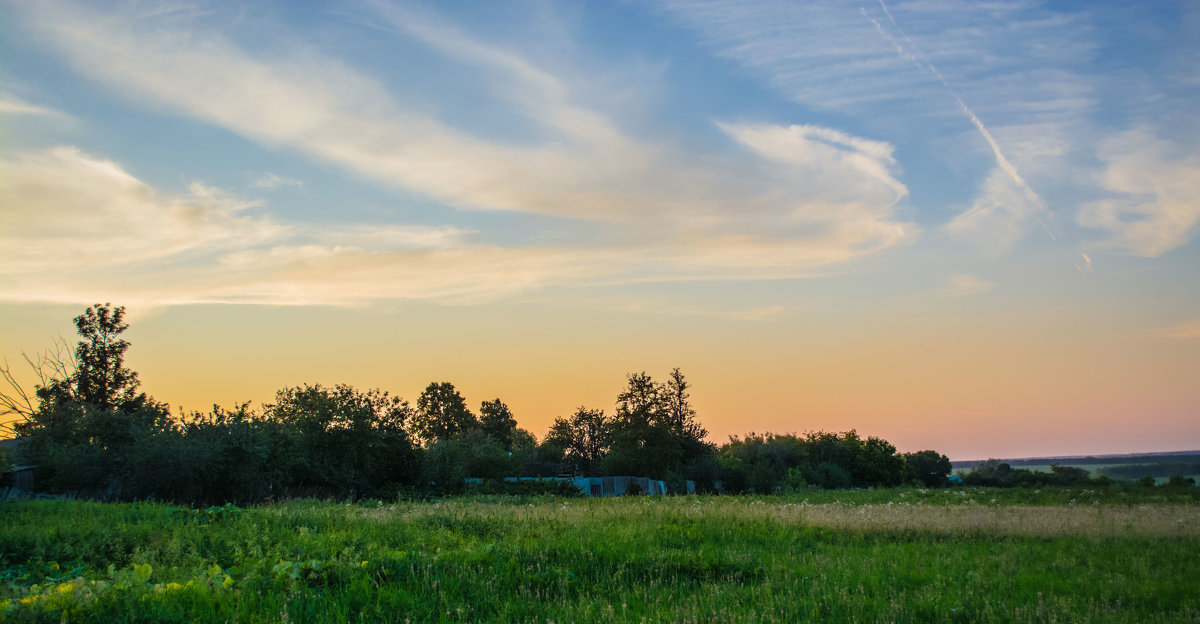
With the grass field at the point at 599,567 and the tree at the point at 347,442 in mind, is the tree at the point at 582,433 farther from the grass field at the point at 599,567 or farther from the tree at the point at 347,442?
the grass field at the point at 599,567

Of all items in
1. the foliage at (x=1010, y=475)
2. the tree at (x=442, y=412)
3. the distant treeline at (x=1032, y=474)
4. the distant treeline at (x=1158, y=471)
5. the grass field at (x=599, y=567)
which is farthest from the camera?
the tree at (x=442, y=412)

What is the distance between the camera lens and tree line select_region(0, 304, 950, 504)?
28453mm

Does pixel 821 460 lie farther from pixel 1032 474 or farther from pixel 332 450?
pixel 332 450

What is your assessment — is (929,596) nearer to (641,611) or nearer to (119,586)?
(641,611)

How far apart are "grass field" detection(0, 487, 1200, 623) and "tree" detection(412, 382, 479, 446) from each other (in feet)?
250

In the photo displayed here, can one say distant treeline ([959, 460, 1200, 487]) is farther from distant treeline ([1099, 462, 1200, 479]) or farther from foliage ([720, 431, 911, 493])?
foliage ([720, 431, 911, 493])

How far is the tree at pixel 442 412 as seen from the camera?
92.8 m

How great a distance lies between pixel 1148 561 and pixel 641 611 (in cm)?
913

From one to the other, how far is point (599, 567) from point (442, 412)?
87488mm

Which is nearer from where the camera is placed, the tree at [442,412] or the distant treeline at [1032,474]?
the distant treeline at [1032,474]

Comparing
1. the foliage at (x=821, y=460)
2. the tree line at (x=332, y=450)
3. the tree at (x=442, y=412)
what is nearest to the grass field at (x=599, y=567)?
the tree line at (x=332, y=450)

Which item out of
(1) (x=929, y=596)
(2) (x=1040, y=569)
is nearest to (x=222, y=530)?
(1) (x=929, y=596)

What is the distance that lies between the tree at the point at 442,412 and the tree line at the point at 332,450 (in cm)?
2128

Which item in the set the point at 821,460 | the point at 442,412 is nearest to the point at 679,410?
the point at 821,460
